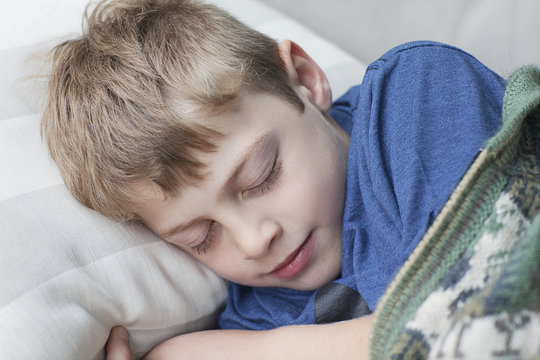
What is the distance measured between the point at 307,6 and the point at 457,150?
0.92 m

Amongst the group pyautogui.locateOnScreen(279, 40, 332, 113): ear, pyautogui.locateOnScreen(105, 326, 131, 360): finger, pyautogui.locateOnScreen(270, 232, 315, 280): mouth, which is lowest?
pyautogui.locateOnScreen(105, 326, 131, 360): finger

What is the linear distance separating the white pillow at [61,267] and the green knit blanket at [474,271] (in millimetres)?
347

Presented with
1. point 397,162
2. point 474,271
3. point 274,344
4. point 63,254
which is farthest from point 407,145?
point 63,254

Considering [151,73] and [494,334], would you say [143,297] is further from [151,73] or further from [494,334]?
[494,334]

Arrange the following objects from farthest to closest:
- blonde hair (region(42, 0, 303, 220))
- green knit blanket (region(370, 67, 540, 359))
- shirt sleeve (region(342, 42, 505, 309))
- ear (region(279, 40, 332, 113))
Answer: ear (region(279, 40, 332, 113)), blonde hair (region(42, 0, 303, 220)), shirt sleeve (region(342, 42, 505, 309)), green knit blanket (region(370, 67, 540, 359))

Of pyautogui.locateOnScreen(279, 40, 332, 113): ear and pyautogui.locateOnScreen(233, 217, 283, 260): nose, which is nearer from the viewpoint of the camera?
pyautogui.locateOnScreen(233, 217, 283, 260): nose

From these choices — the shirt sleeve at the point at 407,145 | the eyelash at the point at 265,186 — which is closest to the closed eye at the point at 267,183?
the eyelash at the point at 265,186

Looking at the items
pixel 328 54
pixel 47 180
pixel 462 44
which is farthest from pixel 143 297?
pixel 462 44

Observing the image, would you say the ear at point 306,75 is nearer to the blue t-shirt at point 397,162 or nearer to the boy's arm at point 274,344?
the blue t-shirt at point 397,162

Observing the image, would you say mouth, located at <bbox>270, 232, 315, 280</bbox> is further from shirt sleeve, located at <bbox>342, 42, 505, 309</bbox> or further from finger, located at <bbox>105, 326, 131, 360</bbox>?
finger, located at <bbox>105, 326, 131, 360</bbox>

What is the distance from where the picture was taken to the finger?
0.75 m

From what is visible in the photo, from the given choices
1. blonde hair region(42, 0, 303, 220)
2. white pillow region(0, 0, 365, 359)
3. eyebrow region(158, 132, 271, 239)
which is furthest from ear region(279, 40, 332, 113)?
white pillow region(0, 0, 365, 359)

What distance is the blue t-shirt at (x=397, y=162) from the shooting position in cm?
61

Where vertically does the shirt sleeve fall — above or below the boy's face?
above
